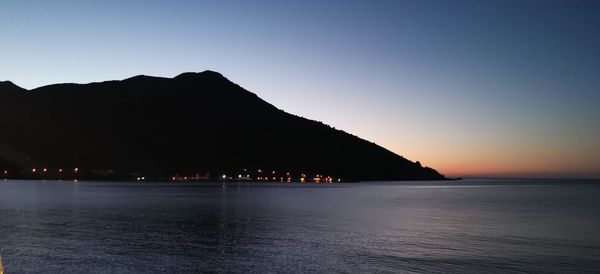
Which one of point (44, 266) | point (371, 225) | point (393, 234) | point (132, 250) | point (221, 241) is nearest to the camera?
point (44, 266)

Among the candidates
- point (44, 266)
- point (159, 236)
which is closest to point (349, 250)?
point (159, 236)

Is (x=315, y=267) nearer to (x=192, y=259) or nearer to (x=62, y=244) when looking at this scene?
(x=192, y=259)

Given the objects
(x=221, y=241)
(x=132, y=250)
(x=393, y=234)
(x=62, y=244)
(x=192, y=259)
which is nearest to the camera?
(x=192, y=259)

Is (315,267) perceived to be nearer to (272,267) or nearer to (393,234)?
(272,267)

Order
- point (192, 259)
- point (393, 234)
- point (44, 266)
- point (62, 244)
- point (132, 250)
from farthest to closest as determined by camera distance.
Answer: point (393, 234) < point (62, 244) < point (132, 250) < point (192, 259) < point (44, 266)

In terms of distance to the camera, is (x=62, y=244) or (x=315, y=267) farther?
(x=62, y=244)

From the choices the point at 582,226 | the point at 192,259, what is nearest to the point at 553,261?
Answer: the point at 192,259

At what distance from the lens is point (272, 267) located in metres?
29.7

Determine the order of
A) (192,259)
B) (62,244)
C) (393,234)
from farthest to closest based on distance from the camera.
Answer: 1. (393,234)
2. (62,244)
3. (192,259)

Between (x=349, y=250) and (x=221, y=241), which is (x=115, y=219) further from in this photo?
(x=349, y=250)

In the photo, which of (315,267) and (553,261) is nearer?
(315,267)

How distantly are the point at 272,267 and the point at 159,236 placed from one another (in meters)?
15.9

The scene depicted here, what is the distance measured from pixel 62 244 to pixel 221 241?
11.1 metres

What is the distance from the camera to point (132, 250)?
3491 centimetres
